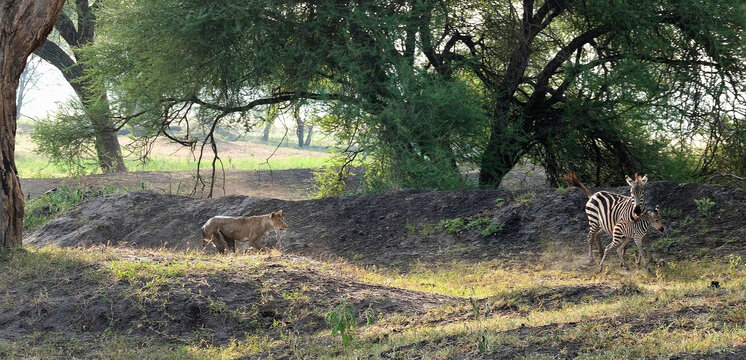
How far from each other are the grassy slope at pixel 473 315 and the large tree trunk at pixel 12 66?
0.58 m

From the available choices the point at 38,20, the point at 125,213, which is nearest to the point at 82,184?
the point at 125,213

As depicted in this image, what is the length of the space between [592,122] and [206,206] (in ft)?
28.2

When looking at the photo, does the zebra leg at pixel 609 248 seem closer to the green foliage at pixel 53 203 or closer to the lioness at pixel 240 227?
the lioness at pixel 240 227

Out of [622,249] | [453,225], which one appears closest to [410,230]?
[453,225]

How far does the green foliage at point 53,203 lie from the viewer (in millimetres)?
18406

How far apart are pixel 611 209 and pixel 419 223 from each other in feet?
13.3

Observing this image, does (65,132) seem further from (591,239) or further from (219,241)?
(591,239)

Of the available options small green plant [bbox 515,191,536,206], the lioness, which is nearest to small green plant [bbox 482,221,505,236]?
small green plant [bbox 515,191,536,206]

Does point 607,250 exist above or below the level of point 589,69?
below

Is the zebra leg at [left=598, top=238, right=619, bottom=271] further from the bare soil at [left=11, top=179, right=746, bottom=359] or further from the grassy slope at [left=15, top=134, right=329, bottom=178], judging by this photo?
the grassy slope at [left=15, top=134, right=329, bottom=178]

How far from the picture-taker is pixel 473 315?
8.16 m

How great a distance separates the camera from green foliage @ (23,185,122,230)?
1841 centimetres

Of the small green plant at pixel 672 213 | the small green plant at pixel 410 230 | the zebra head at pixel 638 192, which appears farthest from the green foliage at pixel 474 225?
the zebra head at pixel 638 192

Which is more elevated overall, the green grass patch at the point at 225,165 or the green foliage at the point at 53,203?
the green grass patch at the point at 225,165
